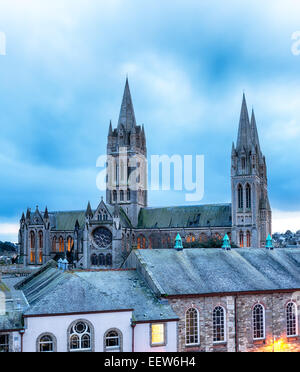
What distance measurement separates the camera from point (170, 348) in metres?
26.7

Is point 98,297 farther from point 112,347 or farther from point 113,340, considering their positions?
point 112,347

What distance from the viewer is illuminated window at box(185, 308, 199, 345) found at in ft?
92.4

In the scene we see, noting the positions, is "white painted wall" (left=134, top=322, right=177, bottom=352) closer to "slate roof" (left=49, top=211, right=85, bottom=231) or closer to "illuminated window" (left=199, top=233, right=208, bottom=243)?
"illuminated window" (left=199, top=233, right=208, bottom=243)

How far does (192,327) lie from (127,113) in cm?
8031

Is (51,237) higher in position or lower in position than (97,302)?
higher

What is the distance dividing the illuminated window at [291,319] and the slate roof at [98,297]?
9495 millimetres

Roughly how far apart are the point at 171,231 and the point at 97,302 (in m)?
68.4

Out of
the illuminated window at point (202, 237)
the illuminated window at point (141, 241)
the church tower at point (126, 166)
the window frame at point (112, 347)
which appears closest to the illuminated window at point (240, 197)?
the illuminated window at point (202, 237)

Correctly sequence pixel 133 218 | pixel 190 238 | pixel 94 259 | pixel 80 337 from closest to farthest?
1. pixel 80 337
2. pixel 94 259
3. pixel 190 238
4. pixel 133 218

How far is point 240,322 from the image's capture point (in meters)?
29.6

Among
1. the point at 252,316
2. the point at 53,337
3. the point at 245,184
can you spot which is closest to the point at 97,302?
the point at 53,337

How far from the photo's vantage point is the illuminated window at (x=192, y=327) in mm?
28156

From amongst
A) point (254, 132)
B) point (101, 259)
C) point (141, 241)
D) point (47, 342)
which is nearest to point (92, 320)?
point (47, 342)
